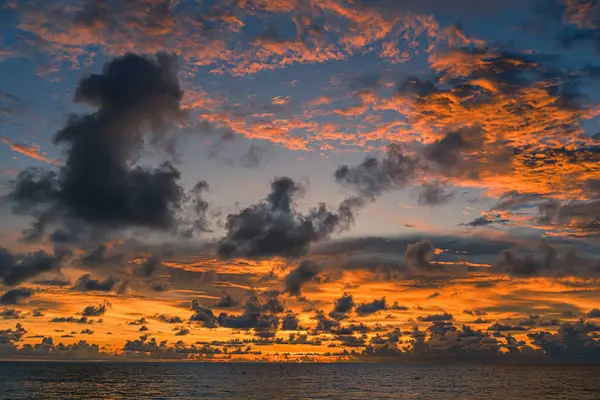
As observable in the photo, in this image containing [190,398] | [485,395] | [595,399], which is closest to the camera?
[190,398]

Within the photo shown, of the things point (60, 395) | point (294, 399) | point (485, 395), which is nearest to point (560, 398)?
point (485, 395)

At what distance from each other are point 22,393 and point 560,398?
17578 cm

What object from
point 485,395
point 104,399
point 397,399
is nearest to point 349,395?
point 397,399

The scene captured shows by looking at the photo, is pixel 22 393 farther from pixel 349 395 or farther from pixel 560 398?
pixel 560 398

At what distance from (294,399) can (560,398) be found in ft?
283

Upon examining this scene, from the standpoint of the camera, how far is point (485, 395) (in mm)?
177750

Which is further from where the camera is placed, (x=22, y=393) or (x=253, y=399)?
(x=22, y=393)

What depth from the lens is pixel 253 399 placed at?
6132 inches

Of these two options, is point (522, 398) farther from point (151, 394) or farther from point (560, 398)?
point (151, 394)

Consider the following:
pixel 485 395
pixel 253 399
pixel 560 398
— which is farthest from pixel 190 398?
pixel 560 398

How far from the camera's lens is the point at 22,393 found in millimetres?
175750

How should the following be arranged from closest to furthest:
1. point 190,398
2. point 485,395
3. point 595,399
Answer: point 190,398 → point 595,399 → point 485,395

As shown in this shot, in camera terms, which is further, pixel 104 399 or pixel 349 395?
pixel 349 395

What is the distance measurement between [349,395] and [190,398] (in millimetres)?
51403
